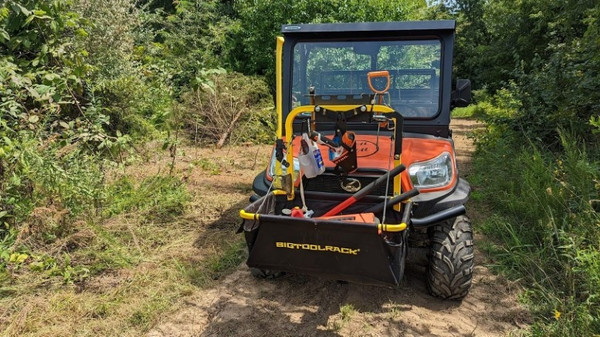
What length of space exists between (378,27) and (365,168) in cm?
128

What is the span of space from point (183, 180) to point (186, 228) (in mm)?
1295

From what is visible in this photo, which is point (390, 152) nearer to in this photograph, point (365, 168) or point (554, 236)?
point (365, 168)

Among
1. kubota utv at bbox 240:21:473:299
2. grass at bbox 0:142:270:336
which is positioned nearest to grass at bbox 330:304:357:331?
kubota utv at bbox 240:21:473:299

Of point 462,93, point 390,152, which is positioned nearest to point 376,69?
point 462,93

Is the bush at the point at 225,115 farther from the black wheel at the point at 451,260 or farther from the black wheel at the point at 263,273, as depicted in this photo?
the black wheel at the point at 451,260

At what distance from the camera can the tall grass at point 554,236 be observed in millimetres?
2750

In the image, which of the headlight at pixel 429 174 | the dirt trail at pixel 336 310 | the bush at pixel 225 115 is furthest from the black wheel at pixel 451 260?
the bush at pixel 225 115

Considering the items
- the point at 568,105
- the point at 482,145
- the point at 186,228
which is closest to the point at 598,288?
the point at 568,105

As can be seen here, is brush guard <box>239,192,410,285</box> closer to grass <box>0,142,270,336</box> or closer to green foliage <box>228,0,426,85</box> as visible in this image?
grass <box>0,142,270,336</box>

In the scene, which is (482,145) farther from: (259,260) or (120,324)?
(120,324)

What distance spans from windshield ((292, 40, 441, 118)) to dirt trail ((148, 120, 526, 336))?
1.44 metres

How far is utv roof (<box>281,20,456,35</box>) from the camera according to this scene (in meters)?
3.46

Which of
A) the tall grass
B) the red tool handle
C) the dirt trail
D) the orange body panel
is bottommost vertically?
the dirt trail

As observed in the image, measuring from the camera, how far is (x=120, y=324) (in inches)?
112
